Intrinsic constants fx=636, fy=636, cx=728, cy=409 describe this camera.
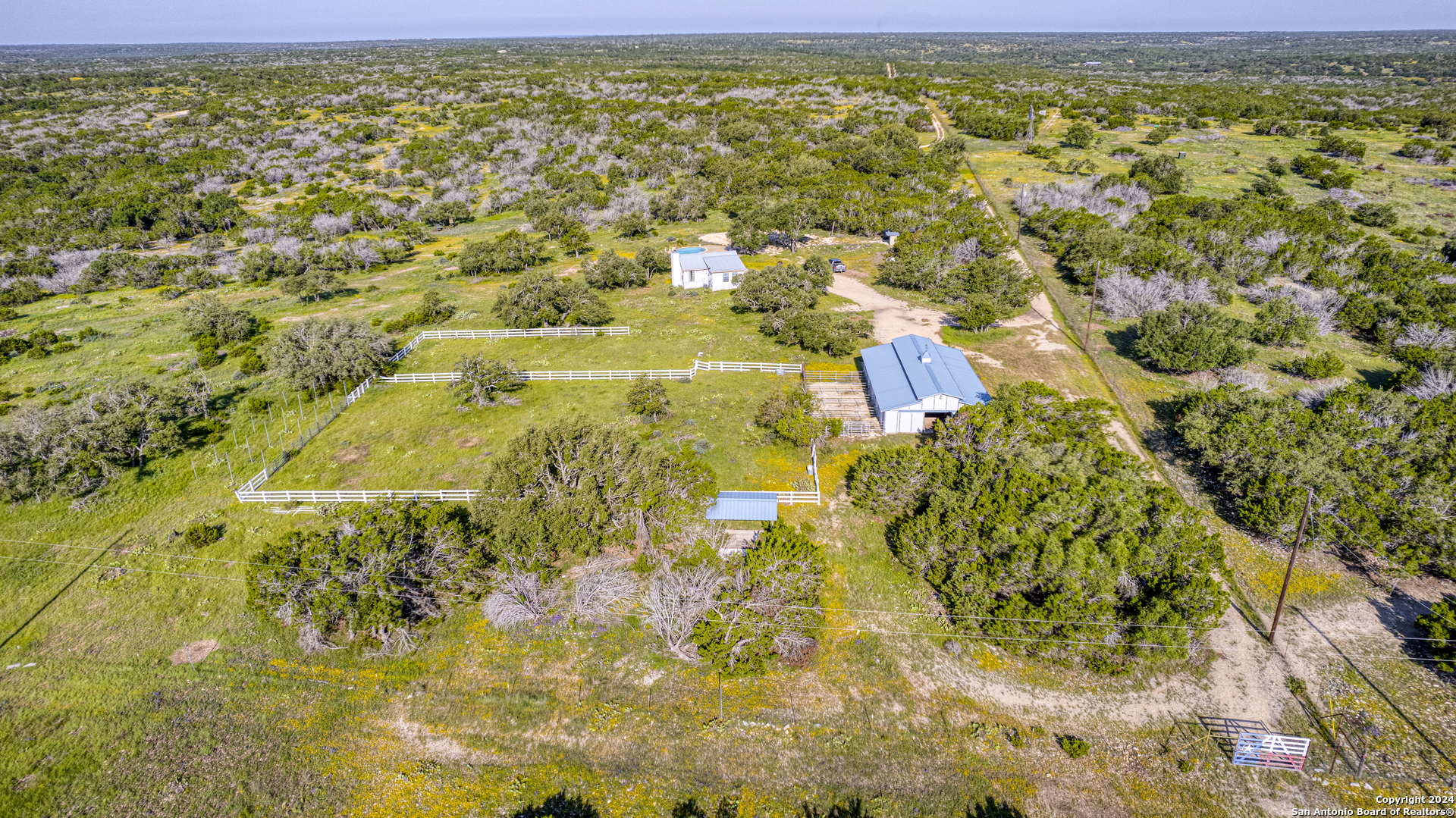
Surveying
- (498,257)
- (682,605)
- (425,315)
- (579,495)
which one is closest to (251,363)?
(425,315)

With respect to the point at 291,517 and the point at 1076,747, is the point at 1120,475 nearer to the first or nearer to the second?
the point at 1076,747

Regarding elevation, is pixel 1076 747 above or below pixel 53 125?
below

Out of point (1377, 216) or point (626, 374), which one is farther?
point (1377, 216)

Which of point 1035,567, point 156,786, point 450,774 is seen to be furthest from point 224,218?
point 1035,567

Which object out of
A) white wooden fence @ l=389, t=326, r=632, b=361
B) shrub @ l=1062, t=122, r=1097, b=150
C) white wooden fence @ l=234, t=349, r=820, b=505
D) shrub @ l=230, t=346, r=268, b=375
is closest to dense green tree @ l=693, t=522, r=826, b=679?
white wooden fence @ l=234, t=349, r=820, b=505

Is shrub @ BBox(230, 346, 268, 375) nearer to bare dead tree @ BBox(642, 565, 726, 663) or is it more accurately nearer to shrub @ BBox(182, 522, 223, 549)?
shrub @ BBox(182, 522, 223, 549)

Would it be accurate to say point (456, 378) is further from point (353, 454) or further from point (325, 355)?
point (353, 454)

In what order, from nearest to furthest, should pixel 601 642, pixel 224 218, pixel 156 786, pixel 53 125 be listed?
1. pixel 156 786
2. pixel 601 642
3. pixel 224 218
4. pixel 53 125

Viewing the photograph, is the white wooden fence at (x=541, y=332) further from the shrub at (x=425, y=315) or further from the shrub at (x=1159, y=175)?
the shrub at (x=1159, y=175)
